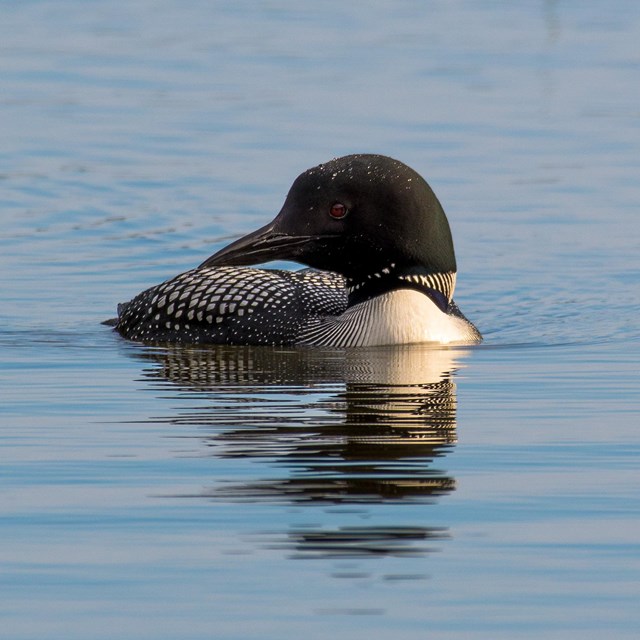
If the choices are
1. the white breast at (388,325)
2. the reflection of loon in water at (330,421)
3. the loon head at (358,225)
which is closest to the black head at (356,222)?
the loon head at (358,225)

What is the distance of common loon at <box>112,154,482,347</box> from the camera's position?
8156mm

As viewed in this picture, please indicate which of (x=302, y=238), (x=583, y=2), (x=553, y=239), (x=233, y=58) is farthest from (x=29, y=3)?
(x=302, y=238)

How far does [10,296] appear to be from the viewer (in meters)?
9.85

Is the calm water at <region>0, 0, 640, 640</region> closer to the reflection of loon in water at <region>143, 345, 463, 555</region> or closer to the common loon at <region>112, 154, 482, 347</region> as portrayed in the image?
the reflection of loon in water at <region>143, 345, 463, 555</region>

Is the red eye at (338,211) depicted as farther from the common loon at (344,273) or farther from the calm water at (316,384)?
the calm water at (316,384)

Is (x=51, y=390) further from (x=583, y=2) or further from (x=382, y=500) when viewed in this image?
(x=583, y=2)

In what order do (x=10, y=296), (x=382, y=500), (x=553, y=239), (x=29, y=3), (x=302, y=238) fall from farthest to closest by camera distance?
(x=29, y=3), (x=553, y=239), (x=10, y=296), (x=302, y=238), (x=382, y=500)

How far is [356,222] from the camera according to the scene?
819 centimetres

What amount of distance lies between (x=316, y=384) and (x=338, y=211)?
3.57ft

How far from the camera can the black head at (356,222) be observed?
26.7 ft

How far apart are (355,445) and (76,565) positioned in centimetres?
150

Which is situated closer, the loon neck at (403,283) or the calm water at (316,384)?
the calm water at (316,384)

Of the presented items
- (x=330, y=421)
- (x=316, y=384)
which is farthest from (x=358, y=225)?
(x=330, y=421)

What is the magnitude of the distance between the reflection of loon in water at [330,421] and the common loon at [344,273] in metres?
0.13
